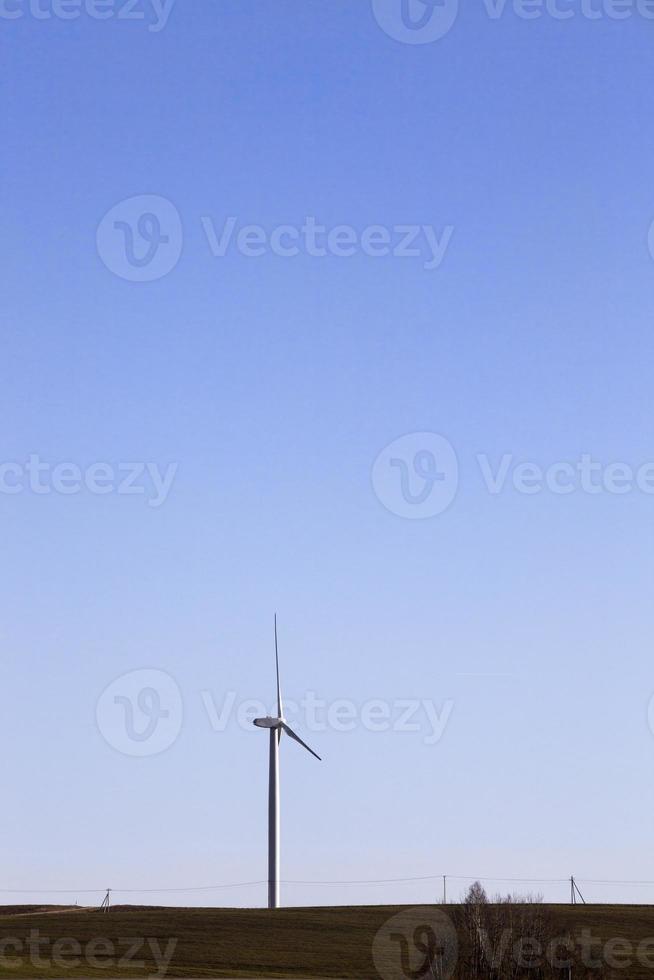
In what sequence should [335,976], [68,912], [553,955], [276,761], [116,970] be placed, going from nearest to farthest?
[116,970] → [335,976] → [553,955] → [276,761] → [68,912]

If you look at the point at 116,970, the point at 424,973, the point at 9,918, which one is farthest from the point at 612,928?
the point at 9,918

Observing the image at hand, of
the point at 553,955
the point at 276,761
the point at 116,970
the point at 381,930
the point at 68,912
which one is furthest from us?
the point at 68,912

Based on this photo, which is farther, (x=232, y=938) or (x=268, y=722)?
(x=268, y=722)

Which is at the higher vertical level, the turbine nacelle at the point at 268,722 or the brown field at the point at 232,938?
the turbine nacelle at the point at 268,722

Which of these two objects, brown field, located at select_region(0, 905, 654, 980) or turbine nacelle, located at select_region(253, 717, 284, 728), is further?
turbine nacelle, located at select_region(253, 717, 284, 728)

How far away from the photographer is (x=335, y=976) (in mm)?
82812

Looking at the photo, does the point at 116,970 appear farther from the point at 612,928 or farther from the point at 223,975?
the point at 612,928

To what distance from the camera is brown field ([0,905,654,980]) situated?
82062 millimetres

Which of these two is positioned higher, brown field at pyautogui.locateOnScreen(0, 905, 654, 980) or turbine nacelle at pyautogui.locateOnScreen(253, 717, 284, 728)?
turbine nacelle at pyautogui.locateOnScreen(253, 717, 284, 728)

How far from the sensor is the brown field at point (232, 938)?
82.1 metres

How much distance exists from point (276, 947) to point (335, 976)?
11.3 metres

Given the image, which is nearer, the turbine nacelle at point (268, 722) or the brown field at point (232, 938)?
the brown field at point (232, 938)

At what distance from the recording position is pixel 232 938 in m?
96.9

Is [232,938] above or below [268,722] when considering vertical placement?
below
